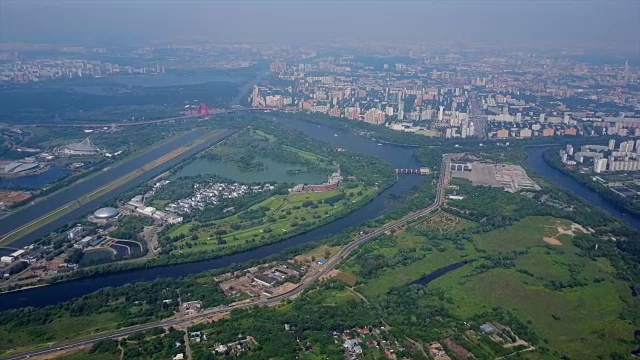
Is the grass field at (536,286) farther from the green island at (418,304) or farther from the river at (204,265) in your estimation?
the river at (204,265)

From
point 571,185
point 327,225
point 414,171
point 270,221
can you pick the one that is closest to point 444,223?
point 327,225

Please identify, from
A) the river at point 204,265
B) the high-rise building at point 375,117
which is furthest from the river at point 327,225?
the high-rise building at point 375,117

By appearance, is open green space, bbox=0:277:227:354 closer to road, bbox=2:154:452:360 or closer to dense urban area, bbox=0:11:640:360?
dense urban area, bbox=0:11:640:360

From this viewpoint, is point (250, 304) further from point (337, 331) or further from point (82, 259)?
point (82, 259)

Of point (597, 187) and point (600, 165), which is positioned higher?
point (600, 165)

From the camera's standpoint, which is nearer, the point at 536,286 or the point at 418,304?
the point at 418,304

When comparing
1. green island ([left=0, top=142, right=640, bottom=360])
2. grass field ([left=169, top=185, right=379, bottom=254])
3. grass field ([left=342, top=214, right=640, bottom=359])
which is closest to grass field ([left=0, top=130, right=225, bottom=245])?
grass field ([left=169, top=185, right=379, bottom=254])

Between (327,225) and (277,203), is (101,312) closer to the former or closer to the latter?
(327,225)
